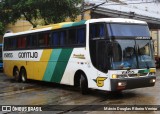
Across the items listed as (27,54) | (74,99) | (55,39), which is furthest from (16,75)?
(74,99)

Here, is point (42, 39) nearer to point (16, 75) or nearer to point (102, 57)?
point (16, 75)

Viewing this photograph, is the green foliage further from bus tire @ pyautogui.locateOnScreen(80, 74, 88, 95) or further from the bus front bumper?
the bus front bumper

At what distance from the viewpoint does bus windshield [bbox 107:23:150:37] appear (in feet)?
48.0

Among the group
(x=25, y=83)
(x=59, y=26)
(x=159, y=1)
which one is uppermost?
(x=159, y=1)

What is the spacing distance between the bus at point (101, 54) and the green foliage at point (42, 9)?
29.8 feet

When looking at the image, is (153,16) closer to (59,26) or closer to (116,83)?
(59,26)

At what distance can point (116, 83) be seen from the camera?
14156 millimetres

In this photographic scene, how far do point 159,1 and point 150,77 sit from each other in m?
34.0

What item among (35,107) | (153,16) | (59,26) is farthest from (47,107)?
(153,16)

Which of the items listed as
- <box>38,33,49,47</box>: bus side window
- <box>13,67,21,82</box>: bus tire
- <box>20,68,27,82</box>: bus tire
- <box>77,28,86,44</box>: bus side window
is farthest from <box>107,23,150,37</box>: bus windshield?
<box>13,67,21,82</box>: bus tire

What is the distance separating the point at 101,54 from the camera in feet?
48.5

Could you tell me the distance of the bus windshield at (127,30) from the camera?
48.0ft

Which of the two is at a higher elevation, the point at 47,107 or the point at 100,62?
the point at 100,62

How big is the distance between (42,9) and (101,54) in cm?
1464
